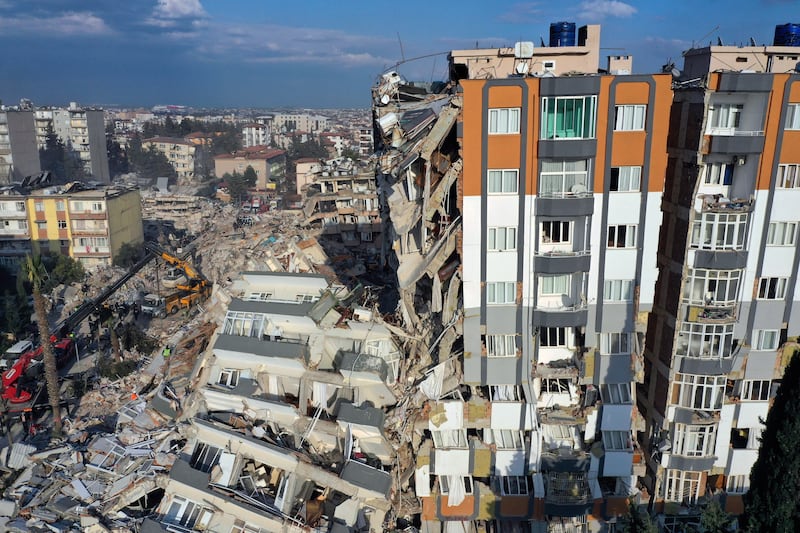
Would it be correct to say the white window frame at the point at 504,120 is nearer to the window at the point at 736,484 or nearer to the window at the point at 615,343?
the window at the point at 615,343

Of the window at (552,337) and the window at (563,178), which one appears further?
the window at (552,337)

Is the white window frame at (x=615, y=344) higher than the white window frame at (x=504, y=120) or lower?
lower

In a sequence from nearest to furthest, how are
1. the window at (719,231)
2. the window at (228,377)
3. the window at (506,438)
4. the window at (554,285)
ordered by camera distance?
the window at (719,231)
the window at (554,285)
the window at (506,438)
the window at (228,377)

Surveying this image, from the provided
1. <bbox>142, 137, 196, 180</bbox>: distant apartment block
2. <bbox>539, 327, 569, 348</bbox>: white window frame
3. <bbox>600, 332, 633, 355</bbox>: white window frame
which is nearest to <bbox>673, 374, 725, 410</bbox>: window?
<bbox>600, 332, 633, 355</bbox>: white window frame

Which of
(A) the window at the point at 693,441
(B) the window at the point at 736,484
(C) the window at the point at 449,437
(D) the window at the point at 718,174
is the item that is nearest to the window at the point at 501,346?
(C) the window at the point at 449,437

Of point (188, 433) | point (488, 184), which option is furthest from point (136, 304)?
point (488, 184)

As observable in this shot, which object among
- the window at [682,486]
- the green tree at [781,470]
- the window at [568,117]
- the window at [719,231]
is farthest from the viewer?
the window at [682,486]
